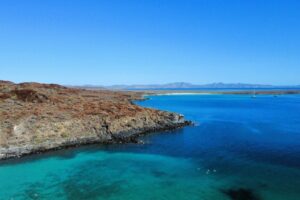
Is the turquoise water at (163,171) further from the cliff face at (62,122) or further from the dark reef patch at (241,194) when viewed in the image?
the cliff face at (62,122)

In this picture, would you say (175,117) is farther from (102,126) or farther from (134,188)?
(134,188)

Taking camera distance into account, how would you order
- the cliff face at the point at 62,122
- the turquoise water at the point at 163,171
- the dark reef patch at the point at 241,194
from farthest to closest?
the cliff face at the point at 62,122
the turquoise water at the point at 163,171
the dark reef patch at the point at 241,194

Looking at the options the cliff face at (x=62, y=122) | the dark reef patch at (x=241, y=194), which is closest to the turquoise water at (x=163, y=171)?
the dark reef patch at (x=241, y=194)

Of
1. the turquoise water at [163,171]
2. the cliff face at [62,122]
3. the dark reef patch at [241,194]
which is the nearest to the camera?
the dark reef patch at [241,194]

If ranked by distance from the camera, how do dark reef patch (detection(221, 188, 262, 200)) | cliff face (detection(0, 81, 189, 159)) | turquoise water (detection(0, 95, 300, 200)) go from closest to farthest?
1. dark reef patch (detection(221, 188, 262, 200))
2. turquoise water (detection(0, 95, 300, 200))
3. cliff face (detection(0, 81, 189, 159))

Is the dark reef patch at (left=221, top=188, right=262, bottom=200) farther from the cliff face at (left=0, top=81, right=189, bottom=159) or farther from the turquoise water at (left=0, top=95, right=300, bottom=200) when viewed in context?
the cliff face at (left=0, top=81, right=189, bottom=159)

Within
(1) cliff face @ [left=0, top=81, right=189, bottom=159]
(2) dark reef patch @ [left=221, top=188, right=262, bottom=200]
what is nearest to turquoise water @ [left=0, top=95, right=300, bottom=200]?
(2) dark reef patch @ [left=221, top=188, right=262, bottom=200]

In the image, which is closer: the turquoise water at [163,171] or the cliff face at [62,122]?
the turquoise water at [163,171]
